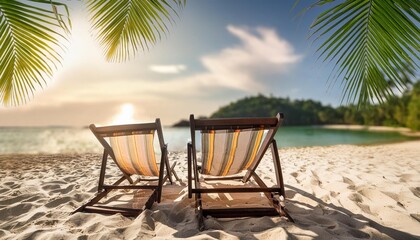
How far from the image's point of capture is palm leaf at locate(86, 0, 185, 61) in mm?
2070

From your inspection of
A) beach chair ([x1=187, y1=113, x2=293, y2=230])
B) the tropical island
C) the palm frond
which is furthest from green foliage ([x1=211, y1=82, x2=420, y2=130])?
the palm frond

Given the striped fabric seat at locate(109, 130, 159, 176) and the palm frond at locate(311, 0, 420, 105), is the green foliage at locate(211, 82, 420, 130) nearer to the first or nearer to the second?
the striped fabric seat at locate(109, 130, 159, 176)

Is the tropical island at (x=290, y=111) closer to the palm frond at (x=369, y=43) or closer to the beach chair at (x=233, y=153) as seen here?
the beach chair at (x=233, y=153)

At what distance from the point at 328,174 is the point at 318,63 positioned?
2.56m

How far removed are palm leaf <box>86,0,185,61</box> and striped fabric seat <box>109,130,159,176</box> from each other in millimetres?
837

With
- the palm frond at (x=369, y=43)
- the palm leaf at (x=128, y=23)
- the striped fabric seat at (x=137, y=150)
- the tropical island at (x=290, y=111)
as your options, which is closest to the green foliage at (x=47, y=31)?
the palm leaf at (x=128, y=23)

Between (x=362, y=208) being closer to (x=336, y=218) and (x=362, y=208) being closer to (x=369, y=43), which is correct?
(x=336, y=218)

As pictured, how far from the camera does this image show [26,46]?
1.74 m

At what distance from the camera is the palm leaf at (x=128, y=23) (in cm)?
207

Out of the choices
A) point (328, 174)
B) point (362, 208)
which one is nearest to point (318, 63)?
point (362, 208)

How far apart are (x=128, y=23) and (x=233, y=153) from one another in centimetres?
155

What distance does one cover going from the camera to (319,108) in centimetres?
6391

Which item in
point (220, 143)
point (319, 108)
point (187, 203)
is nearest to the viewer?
point (220, 143)

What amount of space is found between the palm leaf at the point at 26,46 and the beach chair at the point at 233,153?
1.13 meters
